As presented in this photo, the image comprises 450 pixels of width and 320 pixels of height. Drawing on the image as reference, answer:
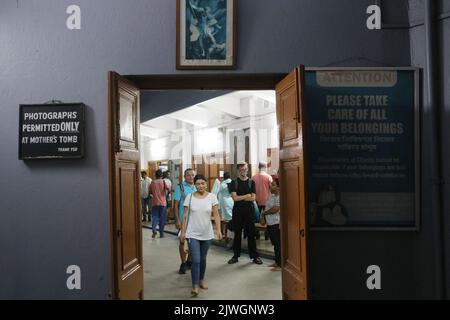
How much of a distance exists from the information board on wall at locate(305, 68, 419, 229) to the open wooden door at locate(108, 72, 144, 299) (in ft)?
4.79

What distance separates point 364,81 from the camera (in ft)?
10.8

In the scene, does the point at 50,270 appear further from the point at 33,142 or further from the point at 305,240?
the point at 305,240

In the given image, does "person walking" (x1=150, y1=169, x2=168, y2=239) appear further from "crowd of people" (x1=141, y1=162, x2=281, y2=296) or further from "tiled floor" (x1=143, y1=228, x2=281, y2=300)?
"tiled floor" (x1=143, y1=228, x2=281, y2=300)

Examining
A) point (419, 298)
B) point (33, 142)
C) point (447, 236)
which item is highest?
point (33, 142)

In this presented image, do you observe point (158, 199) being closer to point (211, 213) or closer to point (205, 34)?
point (211, 213)

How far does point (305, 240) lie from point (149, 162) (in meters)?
11.7

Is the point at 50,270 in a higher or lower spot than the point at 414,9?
lower

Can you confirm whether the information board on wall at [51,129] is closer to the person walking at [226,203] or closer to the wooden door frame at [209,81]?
the wooden door frame at [209,81]

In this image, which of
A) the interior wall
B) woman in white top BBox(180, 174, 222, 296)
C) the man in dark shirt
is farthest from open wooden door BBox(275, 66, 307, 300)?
the man in dark shirt

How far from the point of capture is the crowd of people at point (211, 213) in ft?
14.8

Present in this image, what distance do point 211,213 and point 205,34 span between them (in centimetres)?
216

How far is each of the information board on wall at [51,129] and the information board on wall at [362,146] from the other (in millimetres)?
1933

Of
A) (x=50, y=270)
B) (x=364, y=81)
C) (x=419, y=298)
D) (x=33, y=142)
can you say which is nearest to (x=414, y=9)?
(x=364, y=81)

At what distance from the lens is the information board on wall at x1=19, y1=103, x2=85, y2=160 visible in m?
3.32
